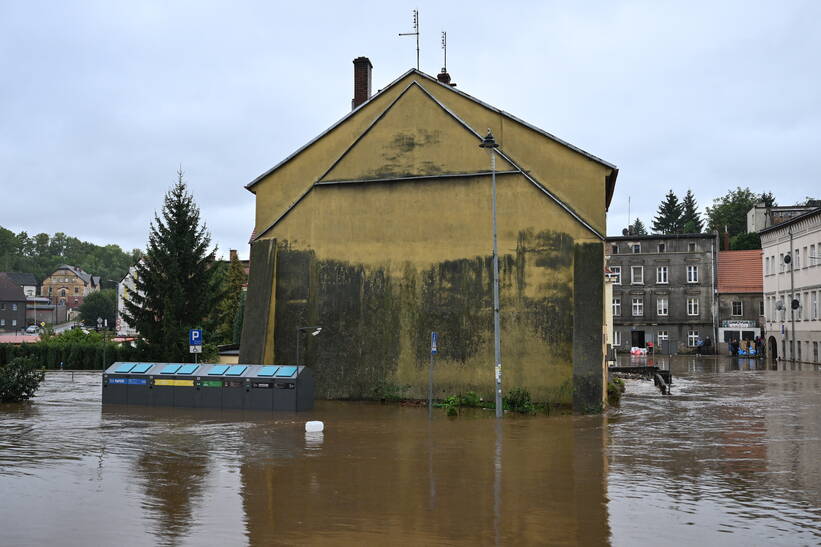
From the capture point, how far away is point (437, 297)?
84.1 ft

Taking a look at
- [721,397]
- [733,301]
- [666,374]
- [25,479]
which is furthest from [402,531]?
[733,301]

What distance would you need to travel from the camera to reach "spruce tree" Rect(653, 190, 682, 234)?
4498 inches

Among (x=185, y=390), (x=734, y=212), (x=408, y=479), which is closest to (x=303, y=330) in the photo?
(x=185, y=390)

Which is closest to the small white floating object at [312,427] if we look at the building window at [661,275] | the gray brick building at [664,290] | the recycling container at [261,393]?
the recycling container at [261,393]

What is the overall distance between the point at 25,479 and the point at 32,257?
18765 cm

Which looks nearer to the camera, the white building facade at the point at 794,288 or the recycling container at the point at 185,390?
the recycling container at the point at 185,390

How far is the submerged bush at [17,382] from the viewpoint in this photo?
1016 inches

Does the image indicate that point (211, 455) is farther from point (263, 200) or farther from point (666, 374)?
point (666, 374)

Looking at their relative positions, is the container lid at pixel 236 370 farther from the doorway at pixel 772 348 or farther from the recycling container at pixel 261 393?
the doorway at pixel 772 348

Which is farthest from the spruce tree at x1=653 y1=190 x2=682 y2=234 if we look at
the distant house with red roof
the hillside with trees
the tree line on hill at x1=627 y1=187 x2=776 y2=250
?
→ the hillside with trees

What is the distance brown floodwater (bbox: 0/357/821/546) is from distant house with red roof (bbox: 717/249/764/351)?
4967cm

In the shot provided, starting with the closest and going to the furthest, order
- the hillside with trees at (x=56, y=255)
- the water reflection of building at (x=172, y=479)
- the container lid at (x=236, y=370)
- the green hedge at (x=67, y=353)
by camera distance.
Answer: the water reflection of building at (x=172, y=479) → the container lid at (x=236, y=370) → the green hedge at (x=67, y=353) → the hillside with trees at (x=56, y=255)

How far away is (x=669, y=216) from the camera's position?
378 ft

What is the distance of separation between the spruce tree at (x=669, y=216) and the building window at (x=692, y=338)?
48.0 metres
